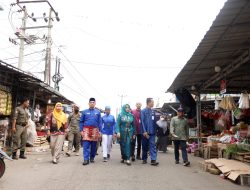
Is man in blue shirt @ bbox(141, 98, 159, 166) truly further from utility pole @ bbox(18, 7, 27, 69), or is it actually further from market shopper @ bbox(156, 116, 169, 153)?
utility pole @ bbox(18, 7, 27, 69)

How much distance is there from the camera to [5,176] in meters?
8.20

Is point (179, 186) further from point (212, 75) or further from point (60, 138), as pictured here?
point (212, 75)

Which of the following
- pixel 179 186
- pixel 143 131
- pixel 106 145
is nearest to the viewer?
pixel 179 186

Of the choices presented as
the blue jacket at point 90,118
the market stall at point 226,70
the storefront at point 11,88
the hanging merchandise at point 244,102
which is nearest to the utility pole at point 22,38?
the storefront at point 11,88

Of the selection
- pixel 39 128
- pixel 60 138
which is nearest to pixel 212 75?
pixel 60 138

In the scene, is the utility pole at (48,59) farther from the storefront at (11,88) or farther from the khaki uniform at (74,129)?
the khaki uniform at (74,129)

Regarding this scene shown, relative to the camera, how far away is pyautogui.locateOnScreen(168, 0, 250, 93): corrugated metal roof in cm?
714

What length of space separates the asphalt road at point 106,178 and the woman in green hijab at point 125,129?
81 centimetres

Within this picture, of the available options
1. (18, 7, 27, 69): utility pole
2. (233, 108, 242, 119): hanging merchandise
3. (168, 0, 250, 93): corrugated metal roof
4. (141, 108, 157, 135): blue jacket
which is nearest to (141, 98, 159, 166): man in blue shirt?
(141, 108, 157, 135): blue jacket

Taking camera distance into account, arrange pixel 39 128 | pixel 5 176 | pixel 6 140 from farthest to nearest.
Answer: pixel 39 128, pixel 6 140, pixel 5 176

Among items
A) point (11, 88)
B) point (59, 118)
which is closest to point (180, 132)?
point (59, 118)

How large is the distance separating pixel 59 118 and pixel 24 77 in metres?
4.55

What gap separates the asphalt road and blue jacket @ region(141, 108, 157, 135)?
1.10m

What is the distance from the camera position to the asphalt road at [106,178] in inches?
285
